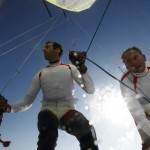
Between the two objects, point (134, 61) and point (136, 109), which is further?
point (134, 61)

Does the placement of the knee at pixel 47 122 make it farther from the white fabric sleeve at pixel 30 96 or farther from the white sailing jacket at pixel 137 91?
the white sailing jacket at pixel 137 91

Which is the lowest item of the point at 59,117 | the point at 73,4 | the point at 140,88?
the point at 59,117

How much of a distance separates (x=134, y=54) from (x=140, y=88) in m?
0.73

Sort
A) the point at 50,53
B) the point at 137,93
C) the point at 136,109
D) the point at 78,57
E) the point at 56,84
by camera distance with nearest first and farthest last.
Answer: the point at 136,109
the point at 78,57
the point at 137,93
the point at 56,84
the point at 50,53

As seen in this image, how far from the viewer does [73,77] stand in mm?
6777

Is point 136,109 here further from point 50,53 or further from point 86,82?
point 50,53

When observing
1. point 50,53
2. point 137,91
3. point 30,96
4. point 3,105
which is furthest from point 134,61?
point 3,105

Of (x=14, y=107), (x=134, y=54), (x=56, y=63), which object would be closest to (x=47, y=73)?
(x=56, y=63)

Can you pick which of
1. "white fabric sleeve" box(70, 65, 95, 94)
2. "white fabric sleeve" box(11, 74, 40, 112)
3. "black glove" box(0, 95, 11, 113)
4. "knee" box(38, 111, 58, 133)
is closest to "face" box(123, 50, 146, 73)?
"white fabric sleeve" box(70, 65, 95, 94)

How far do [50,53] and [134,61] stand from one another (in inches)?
76.9

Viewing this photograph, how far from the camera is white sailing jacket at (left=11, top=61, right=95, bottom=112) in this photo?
6.44m

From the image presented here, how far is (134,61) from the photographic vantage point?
6324 millimetres

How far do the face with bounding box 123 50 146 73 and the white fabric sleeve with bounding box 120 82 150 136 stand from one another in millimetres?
452

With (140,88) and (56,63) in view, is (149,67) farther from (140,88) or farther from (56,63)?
(56,63)
